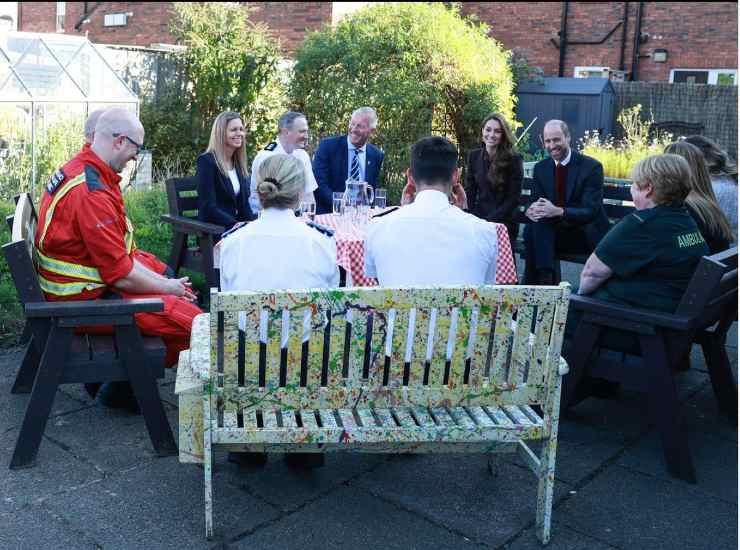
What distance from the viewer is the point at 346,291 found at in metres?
2.96

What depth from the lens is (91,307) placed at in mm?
3604

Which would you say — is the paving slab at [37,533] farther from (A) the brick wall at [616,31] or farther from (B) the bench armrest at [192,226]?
(A) the brick wall at [616,31]

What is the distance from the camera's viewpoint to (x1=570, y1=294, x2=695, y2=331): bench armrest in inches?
147

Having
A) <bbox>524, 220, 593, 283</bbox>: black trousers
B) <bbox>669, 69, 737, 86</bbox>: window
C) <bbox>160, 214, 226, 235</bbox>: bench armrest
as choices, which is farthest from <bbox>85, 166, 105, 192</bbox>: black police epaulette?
<bbox>669, 69, 737, 86</bbox>: window

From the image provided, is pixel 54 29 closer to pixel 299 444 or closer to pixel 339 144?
pixel 339 144

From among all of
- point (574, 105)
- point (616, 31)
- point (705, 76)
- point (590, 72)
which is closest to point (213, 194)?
point (574, 105)

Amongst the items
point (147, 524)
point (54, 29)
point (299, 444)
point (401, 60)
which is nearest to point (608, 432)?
point (299, 444)

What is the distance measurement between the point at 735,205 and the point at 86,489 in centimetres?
567

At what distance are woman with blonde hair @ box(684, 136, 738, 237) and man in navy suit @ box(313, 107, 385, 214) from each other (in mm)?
2554

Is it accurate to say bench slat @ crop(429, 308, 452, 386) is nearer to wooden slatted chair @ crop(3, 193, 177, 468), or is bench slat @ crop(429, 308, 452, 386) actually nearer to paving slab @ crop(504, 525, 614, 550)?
paving slab @ crop(504, 525, 614, 550)

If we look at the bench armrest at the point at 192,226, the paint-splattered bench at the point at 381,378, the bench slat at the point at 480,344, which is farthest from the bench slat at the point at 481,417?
the bench armrest at the point at 192,226

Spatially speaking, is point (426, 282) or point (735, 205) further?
point (735, 205)

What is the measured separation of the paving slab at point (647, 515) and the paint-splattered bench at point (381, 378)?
30 cm

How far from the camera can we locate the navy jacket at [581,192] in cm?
625
